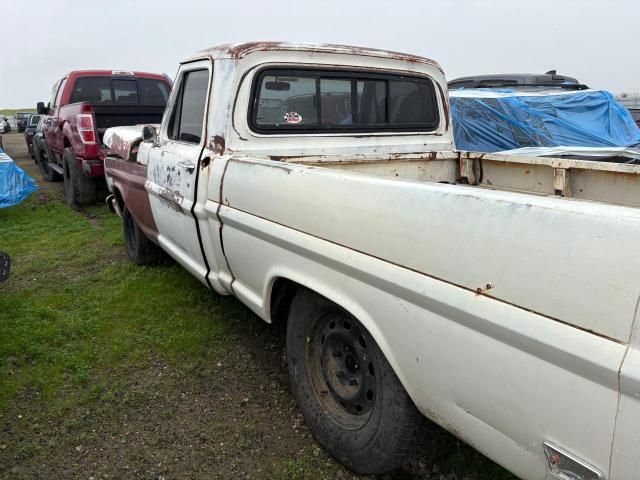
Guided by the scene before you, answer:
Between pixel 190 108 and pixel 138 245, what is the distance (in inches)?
74.9

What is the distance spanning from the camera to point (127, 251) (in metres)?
5.36

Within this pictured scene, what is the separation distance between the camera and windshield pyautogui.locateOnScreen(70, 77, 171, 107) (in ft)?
26.8

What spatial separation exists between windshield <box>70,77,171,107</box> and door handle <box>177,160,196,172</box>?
17.9ft

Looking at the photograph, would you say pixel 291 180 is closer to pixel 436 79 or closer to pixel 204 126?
pixel 204 126

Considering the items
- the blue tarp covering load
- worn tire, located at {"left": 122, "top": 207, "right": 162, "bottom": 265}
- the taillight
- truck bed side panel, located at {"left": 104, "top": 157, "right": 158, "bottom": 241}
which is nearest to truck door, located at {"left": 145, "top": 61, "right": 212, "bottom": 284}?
truck bed side panel, located at {"left": 104, "top": 157, "right": 158, "bottom": 241}

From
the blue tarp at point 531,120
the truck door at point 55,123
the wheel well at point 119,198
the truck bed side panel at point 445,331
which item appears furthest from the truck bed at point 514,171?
the truck door at point 55,123

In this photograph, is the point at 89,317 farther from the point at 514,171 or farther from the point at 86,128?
the point at 86,128

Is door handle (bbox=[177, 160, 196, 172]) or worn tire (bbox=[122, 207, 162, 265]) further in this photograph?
worn tire (bbox=[122, 207, 162, 265])

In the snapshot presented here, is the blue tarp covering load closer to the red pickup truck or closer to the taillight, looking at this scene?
the red pickup truck

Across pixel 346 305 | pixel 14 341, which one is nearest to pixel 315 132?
pixel 346 305

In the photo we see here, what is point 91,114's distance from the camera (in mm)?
7008

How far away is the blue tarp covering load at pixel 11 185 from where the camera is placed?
7.34 meters

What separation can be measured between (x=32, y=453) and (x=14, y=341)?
1.29 meters

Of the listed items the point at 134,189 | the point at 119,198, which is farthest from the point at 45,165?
the point at 134,189
